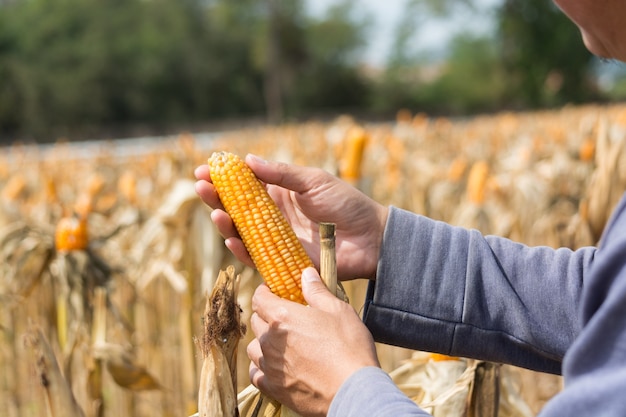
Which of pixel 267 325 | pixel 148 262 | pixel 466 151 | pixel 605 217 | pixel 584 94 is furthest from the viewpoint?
pixel 584 94

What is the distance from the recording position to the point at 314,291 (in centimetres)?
140

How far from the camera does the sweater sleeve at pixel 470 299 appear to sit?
1.59m

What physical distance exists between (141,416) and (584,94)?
43032 millimetres

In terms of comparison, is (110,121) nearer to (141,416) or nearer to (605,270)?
(141,416)

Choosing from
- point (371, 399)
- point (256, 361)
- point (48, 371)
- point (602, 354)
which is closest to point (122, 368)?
point (48, 371)

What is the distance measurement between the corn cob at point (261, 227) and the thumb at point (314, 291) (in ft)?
0.25

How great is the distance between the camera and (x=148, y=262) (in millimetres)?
3812

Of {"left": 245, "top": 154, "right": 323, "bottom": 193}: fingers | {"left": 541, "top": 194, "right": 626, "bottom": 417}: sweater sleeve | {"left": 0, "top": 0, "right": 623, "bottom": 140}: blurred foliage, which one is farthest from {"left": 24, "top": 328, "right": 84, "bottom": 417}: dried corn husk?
{"left": 0, "top": 0, "right": 623, "bottom": 140}: blurred foliage

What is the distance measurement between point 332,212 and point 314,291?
315mm

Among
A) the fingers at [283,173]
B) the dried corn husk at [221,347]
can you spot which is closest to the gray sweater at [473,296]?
the fingers at [283,173]

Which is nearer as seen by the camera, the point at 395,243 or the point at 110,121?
the point at 395,243

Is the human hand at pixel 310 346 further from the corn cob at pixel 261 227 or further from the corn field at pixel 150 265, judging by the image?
the corn field at pixel 150 265

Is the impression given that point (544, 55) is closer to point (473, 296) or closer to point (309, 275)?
point (473, 296)

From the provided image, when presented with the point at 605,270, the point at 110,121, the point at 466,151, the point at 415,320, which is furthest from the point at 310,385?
the point at 110,121
